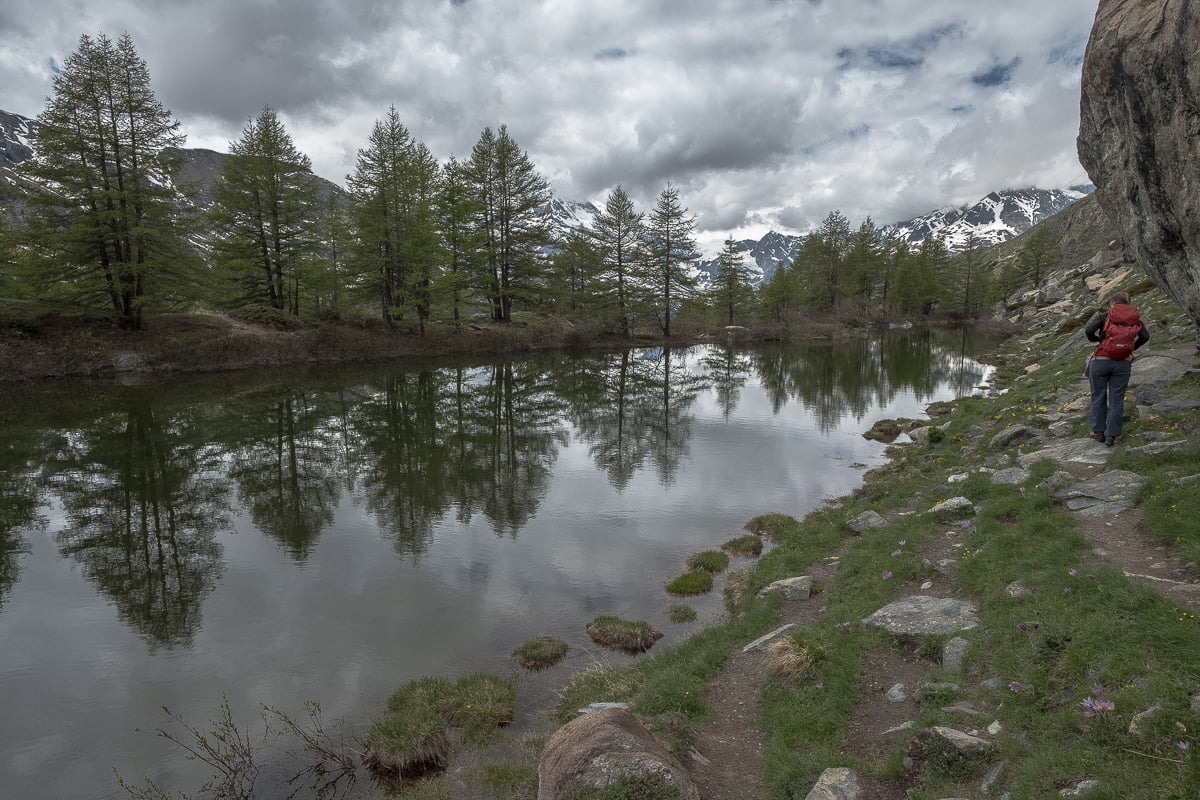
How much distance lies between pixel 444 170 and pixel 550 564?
54.0 metres

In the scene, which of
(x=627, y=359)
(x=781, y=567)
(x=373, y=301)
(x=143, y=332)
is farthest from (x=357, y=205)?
(x=781, y=567)

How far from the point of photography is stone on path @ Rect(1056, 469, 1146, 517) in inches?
334

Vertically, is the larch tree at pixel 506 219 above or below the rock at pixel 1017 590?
above

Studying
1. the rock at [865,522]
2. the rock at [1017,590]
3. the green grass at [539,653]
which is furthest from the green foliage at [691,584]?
the rock at [1017,590]

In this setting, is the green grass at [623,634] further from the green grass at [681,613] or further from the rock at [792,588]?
the rock at [792,588]

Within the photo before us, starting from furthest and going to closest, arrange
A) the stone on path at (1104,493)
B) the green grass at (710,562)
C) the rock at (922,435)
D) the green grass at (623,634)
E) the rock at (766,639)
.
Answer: the rock at (922,435), the green grass at (710,562), the green grass at (623,634), the stone on path at (1104,493), the rock at (766,639)

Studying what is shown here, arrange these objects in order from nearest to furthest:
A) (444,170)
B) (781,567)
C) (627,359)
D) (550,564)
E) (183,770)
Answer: (183,770)
(781,567)
(550,564)
(627,359)
(444,170)

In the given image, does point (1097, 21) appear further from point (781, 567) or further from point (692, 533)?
point (692, 533)

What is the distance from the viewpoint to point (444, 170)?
57.5 meters

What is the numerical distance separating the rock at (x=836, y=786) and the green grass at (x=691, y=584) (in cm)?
613

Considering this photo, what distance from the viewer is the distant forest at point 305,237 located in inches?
1425

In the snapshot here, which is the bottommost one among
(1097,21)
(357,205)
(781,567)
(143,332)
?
(781,567)

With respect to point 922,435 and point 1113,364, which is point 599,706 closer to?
point 1113,364

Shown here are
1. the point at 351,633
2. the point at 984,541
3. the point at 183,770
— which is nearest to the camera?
the point at 183,770
